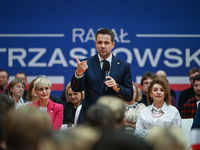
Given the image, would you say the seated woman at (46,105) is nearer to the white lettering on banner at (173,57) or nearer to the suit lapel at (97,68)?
the suit lapel at (97,68)

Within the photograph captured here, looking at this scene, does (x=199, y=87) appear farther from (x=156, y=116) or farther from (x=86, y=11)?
(x=86, y=11)

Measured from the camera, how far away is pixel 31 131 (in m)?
1.14

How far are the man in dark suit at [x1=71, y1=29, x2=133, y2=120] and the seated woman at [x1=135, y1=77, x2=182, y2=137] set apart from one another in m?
0.96

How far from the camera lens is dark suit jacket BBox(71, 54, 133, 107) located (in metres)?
2.78

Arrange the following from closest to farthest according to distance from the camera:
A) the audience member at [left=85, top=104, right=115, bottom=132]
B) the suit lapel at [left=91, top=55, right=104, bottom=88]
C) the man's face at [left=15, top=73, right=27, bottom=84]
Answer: the audience member at [left=85, top=104, right=115, bottom=132]
the suit lapel at [left=91, top=55, right=104, bottom=88]
the man's face at [left=15, top=73, right=27, bottom=84]

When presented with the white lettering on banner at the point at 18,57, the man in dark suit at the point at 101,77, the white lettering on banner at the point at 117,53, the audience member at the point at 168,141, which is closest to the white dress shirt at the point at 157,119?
the man in dark suit at the point at 101,77

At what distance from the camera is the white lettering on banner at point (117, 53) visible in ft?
22.0

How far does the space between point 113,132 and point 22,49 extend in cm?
587

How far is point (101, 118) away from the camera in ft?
4.56

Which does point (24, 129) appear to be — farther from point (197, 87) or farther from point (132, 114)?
point (197, 87)

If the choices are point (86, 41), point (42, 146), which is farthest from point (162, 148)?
point (86, 41)

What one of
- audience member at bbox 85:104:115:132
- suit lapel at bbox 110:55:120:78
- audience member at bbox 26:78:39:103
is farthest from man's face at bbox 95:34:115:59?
audience member at bbox 26:78:39:103

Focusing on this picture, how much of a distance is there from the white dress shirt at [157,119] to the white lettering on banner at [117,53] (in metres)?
2.90

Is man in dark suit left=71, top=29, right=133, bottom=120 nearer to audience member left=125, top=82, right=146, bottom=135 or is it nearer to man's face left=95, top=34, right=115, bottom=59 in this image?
man's face left=95, top=34, right=115, bottom=59
